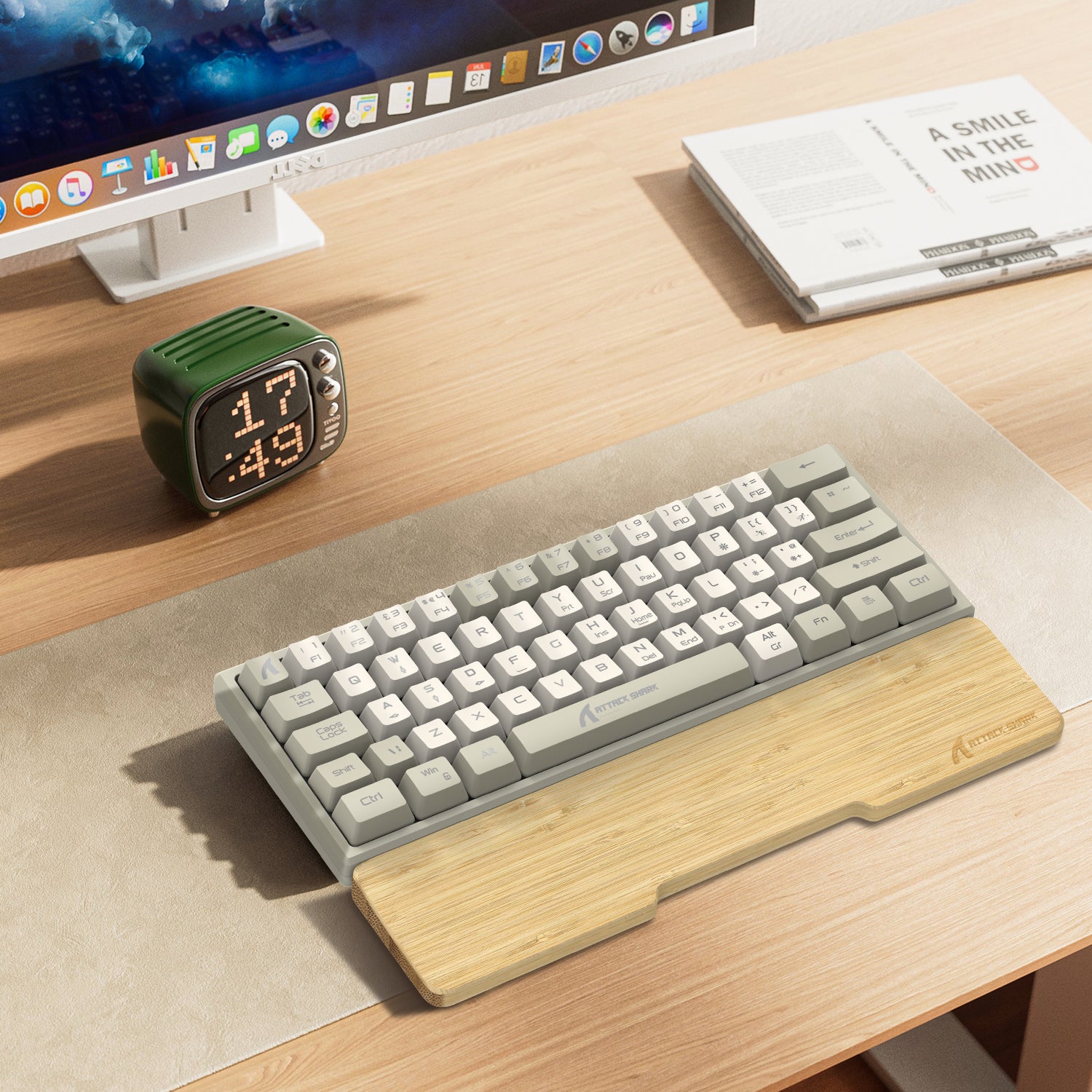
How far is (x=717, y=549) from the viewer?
28.4 inches

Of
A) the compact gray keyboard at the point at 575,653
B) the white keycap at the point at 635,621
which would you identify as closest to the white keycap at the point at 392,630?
the compact gray keyboard at the point at 575,653

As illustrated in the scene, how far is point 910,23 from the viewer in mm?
1224

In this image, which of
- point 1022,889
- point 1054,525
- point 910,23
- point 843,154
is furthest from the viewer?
point 910,23

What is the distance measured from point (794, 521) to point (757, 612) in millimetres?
67

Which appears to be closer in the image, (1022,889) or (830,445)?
(1022,889)

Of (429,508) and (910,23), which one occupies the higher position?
(910,23)

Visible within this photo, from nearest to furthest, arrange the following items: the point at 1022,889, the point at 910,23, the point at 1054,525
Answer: the point at 1022,889 < the point at 1054,525 < the point at 910,23

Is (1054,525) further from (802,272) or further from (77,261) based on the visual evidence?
(77,261)

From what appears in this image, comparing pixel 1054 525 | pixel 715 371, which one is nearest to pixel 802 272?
pixel 715 371

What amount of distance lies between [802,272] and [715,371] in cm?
10

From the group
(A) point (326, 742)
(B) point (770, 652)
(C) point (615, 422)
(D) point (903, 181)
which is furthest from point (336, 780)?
(D) point (903, 181)

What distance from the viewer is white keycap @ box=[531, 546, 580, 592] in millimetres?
707

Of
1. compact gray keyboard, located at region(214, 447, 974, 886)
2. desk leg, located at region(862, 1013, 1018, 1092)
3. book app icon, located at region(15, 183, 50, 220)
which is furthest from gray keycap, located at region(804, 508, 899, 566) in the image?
desk leg, located at region(862, 1013, 1018, 1092)

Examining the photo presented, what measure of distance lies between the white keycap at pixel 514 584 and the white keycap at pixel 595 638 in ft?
0.11
